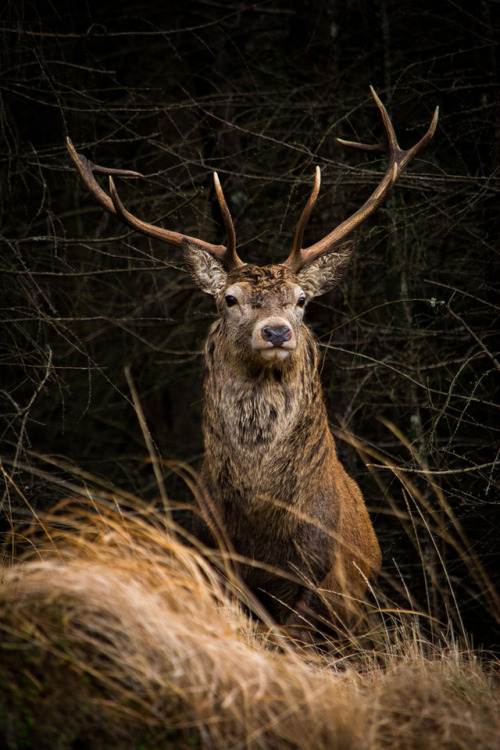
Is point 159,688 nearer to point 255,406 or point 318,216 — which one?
point 255,406

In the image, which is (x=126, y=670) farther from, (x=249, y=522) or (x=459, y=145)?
(x=459, y=145)

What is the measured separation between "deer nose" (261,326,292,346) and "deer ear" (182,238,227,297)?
2.53 ft

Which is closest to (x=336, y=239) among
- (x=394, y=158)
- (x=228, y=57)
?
(x=394, y=158)

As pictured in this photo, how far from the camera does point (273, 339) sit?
3750 mm

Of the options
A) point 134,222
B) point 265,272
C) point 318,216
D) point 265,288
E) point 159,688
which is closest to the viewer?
point 159,688

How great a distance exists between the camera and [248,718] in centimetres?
223

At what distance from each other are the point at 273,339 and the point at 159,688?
1892mm

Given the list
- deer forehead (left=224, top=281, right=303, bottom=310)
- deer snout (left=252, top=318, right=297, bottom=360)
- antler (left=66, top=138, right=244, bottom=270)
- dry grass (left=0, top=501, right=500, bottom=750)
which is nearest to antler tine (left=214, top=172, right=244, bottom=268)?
antler (left=66, top=138, right=244, bottom=270)

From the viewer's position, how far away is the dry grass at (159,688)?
7.23ft

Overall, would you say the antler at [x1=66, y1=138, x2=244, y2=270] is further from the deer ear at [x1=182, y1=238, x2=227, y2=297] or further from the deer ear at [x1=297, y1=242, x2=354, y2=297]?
the deer ear at [x1=297, y1=242, x2=354, y2=297]

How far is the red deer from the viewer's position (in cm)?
395

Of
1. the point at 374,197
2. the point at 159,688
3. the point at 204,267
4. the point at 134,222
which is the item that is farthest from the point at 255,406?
the point at 159,688

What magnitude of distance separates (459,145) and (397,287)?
1.32 meters

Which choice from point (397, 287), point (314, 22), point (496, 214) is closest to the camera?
point (496, 214)
